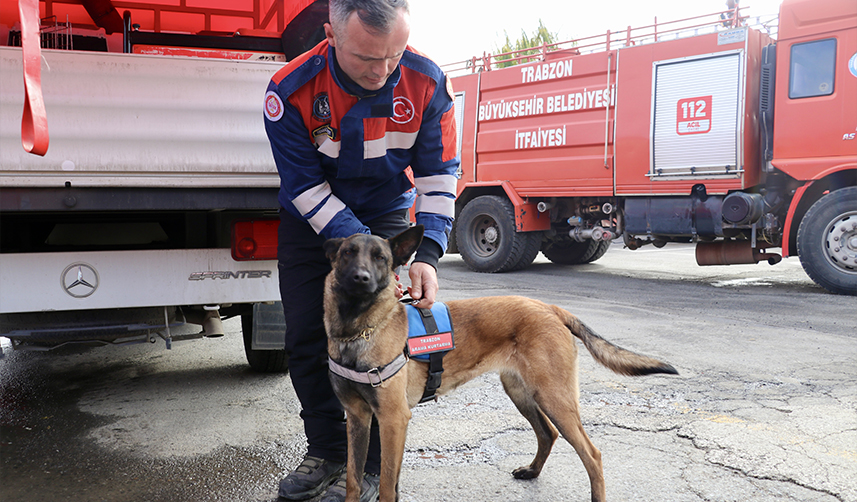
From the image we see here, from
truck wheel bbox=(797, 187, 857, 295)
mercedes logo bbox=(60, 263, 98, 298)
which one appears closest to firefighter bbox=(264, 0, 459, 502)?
mercedes logo bbox=(60, 263, 98, 298)

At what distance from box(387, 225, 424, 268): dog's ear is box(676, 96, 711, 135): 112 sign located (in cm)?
648

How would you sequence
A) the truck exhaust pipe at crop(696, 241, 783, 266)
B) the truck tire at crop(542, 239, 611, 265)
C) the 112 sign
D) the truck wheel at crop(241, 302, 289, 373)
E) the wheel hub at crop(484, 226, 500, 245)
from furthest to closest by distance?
the truck tire at crop(542, 239, 611, 265), the wheel hub at crop(484, 226, 500, 245), the truck exhaust pipe at crop(696, 241, 783, 266), the 112 sign, the truck wheel at crop(241, 302, 289, 373)

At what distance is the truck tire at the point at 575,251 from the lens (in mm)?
10422

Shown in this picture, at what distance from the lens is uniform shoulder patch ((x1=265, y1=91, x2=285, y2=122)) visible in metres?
2.27

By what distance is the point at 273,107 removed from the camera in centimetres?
229

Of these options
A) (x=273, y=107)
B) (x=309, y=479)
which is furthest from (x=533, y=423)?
(x=273, y=107)

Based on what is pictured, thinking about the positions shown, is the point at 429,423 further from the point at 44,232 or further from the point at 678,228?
the point at 678,228

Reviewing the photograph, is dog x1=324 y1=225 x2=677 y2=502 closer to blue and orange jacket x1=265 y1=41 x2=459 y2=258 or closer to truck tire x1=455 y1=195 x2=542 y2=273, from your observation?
blue and orange jacket x1=265 y1=41 x2=459 y2=258

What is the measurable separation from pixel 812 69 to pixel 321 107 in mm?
6691

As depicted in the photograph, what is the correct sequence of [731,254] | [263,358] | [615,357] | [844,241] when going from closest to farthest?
[615,357] < [263,358] < [844,241] < [731,254]

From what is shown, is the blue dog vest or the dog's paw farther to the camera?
the dog's paw

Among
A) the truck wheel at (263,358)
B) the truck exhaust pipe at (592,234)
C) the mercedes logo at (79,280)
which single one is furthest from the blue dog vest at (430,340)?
the truck exhaust pipe at (592,234)

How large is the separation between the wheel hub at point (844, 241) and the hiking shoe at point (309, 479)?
20.8 ft

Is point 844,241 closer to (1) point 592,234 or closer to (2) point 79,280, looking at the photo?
(1) point 592,234
